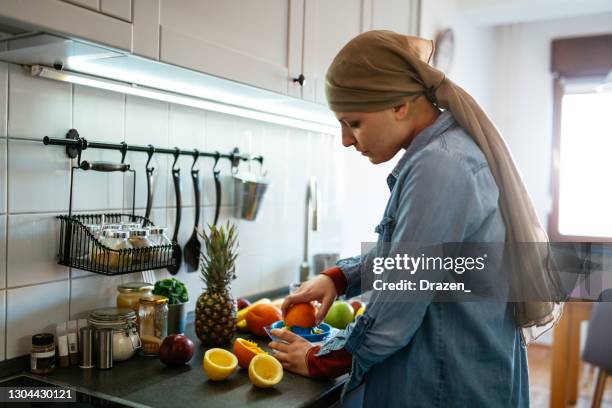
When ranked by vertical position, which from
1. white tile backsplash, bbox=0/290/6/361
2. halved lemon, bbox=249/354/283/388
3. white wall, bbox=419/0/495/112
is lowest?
halved lemon, bbox=249/354/283/388

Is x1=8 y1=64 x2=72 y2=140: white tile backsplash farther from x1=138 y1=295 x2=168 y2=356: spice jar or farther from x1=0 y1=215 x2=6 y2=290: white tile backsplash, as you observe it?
x1=138 y1=295 x2=168 y2=356: spice jar

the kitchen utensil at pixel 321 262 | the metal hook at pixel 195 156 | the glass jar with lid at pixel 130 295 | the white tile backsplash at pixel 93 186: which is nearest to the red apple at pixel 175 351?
the glass jar with lid at pixel 130 295

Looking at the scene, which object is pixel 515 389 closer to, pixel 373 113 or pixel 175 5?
pixel 373 113

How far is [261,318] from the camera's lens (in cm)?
157

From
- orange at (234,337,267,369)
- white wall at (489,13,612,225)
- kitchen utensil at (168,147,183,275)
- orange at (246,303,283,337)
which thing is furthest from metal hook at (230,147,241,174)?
white wall at (489,13,612,225)

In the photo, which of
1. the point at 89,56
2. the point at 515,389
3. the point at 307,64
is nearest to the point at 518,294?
the point at 515,389

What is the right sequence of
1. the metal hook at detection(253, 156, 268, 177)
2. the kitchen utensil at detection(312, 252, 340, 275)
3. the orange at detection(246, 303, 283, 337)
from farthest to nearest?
the kitchen utensil at detection(312, 252, 340, 275), the metal hook at detection(253, 156, 268, 177), the orange at detection(246, 303, 283, 337)

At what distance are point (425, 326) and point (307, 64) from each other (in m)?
0.83

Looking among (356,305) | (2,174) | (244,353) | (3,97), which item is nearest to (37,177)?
(2,174)

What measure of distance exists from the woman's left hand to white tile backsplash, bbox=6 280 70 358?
52 cm

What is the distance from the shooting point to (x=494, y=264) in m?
1.09

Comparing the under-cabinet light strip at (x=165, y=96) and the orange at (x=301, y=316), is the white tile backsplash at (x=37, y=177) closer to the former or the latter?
the under-cabinet light strip at (x=165, y=96)

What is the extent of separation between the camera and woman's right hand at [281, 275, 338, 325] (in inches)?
52.9

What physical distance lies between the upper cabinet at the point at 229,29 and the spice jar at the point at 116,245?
418 millimetres
